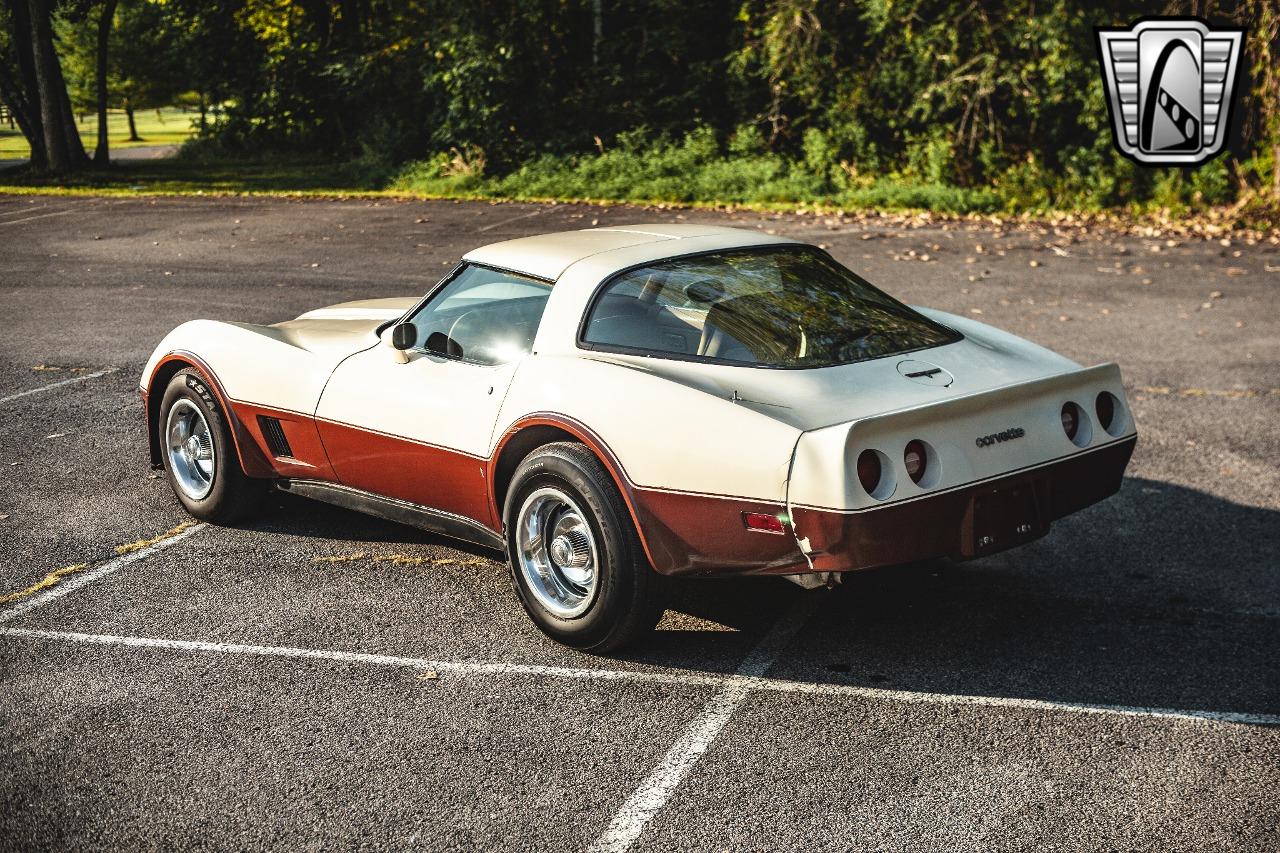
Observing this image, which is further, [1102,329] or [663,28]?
[663,28]

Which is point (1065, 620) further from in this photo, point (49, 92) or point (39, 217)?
point (49, 92)

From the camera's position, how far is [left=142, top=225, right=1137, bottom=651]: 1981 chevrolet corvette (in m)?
4.26

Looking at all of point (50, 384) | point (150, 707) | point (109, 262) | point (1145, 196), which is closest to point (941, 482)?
point (150, 707)

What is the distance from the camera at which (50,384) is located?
9469 mm

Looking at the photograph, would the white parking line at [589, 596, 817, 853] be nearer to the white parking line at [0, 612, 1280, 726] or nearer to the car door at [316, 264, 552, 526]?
the white parking line at [0, 612, 1280, 726]

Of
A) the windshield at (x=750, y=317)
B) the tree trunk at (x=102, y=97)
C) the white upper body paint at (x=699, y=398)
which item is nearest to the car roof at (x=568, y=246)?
the white upper body paint at (x=699, y=398)

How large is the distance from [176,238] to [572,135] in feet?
28.2

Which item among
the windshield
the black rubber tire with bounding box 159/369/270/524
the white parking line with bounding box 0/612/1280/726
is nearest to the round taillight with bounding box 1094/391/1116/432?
the windshield

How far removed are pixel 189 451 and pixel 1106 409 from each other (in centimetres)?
418

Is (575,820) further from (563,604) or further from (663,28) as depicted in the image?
→ (663,28)

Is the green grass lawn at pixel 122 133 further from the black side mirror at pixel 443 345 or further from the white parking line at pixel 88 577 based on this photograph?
the black side mirror at pixel 443 345

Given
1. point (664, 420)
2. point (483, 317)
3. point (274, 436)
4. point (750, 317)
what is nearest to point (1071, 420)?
point (750, 317)

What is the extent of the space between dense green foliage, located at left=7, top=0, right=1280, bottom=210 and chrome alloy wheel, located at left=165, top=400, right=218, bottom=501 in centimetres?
1527

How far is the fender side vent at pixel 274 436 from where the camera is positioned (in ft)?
19.5
